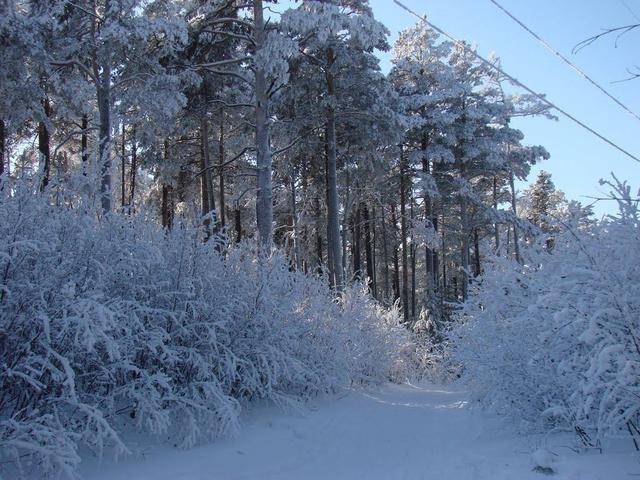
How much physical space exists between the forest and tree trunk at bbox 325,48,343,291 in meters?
0.06

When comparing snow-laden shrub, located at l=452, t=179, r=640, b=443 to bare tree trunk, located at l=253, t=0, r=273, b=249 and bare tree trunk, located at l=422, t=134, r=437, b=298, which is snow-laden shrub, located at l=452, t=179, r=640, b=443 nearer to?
bare tree trunk, located at l=253, t=0, r=273, b=249

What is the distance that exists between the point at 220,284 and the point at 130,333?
157cm

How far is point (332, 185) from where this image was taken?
51.3ft

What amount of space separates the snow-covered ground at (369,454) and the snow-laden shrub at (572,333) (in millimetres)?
286

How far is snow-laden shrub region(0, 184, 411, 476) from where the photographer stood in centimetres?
407

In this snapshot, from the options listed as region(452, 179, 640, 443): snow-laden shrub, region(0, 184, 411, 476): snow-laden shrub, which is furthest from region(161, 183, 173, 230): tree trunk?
region(452, 179, 640, 443): snow-laden shrub

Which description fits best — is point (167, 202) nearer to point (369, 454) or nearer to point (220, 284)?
point (220, 284)

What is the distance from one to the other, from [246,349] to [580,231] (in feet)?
12.4

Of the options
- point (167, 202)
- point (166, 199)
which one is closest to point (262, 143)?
point (166, 199)

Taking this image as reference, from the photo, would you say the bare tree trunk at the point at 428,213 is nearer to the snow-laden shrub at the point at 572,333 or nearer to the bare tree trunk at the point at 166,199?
the bare tree trunk at the point at 166,199

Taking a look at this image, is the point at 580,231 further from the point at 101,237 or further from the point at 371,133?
the point at 371,133

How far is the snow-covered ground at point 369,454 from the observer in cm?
425

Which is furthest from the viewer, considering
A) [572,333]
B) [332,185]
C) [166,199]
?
[166,199]

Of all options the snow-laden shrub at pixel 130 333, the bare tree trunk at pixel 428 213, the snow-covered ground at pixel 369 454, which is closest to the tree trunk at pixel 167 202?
the bare tree trunk at pixel 428 213
